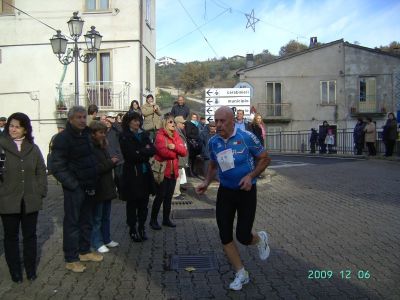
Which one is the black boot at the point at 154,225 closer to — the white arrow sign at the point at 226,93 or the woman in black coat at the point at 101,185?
the woman in black coat at the point at 101,185

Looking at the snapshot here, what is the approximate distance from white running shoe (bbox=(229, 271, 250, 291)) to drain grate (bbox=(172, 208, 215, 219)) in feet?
12.8

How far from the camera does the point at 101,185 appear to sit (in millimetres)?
6484

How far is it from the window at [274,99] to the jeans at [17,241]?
37808 mm

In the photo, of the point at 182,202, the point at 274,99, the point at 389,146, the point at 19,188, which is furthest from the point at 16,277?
the point at 274,99

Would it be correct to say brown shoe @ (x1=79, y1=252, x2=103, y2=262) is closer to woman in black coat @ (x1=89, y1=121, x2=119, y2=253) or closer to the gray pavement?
the gray pavement

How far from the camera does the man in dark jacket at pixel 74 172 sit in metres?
5.66

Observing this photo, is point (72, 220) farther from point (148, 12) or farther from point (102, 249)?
point (148, 12)

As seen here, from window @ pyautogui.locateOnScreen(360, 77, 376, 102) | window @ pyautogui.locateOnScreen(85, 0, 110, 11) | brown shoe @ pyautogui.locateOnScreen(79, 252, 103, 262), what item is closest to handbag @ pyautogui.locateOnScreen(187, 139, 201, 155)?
brown shoe @ pyautogui.locateOnScreen(79, 252, 103, 262)

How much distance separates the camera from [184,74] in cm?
5853

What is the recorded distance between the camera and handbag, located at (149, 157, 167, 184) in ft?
26.5

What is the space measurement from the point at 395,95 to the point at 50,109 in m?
29.8

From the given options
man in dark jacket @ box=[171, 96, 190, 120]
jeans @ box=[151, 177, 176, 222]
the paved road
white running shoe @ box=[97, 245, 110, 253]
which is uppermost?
man in dark jacket @ box=[171, 96, 190, 120]

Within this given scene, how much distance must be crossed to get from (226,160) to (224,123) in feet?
1.29
